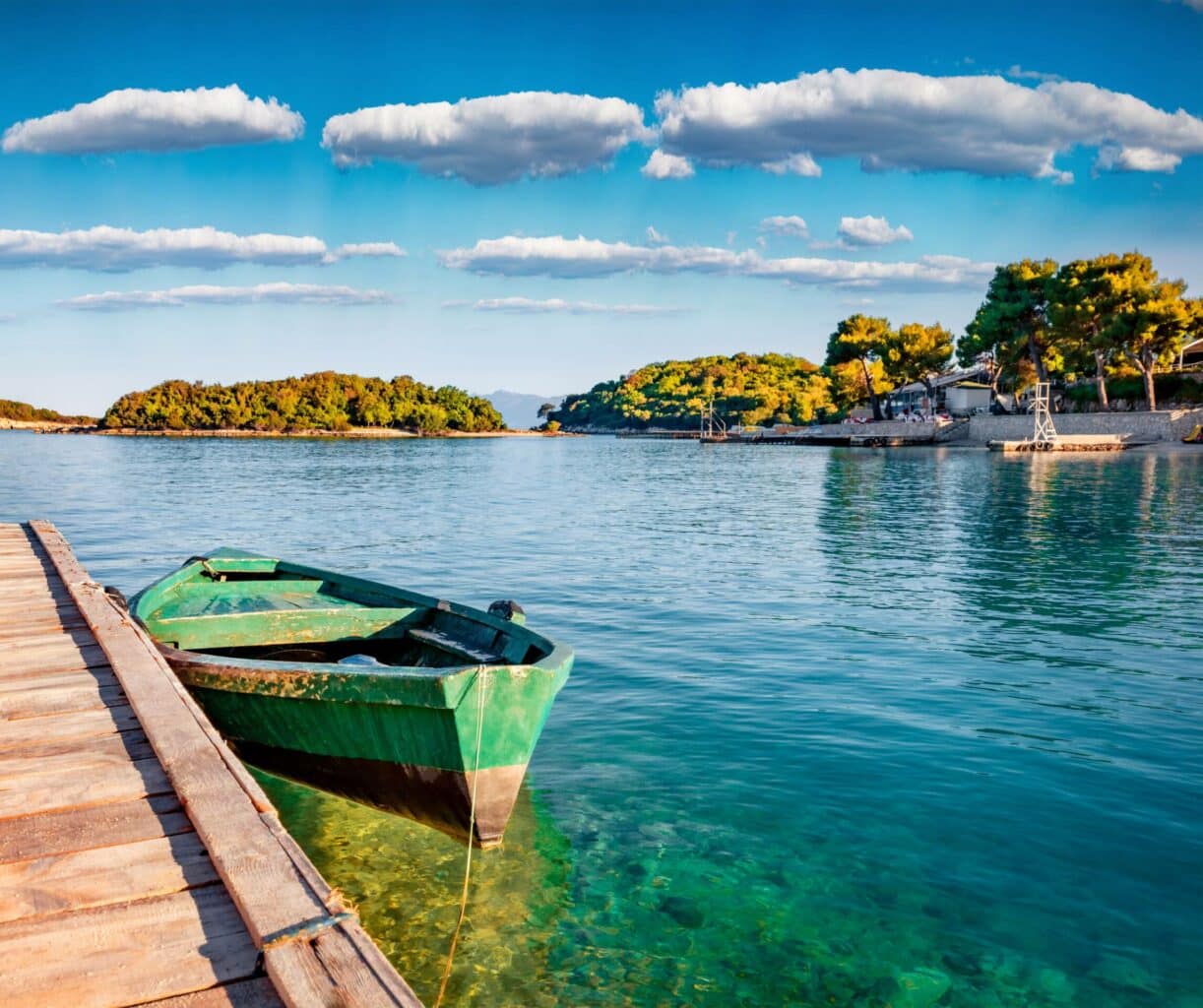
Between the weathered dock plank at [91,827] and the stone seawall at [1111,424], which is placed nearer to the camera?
the weathered dock plank at [91,827]

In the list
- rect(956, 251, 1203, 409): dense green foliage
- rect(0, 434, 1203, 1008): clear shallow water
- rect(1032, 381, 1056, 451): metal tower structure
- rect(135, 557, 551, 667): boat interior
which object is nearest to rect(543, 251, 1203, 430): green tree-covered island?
rect(956, 251, 1203, 409): dense green foliage

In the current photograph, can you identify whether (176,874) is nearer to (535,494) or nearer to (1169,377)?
(535,494)

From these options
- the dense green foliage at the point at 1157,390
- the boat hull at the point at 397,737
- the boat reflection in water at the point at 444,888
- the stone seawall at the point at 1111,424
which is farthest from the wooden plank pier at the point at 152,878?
the dense green foliage at the point at 1157,390

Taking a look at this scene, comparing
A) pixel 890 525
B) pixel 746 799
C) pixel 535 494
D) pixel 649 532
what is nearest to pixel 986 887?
pixel 746 799

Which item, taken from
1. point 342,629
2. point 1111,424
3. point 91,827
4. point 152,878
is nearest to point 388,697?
point 91,827

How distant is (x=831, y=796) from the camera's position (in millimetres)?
8133

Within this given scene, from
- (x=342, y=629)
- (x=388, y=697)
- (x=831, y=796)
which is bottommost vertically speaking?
(x=831, y=796)

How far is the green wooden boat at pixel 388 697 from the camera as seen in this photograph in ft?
20.0

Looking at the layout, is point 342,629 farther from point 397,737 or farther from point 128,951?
point 128,951

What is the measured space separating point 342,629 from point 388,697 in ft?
10.7

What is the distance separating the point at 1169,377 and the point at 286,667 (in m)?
89.2

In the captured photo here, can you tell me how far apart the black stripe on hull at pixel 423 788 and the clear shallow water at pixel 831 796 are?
406 millimetres

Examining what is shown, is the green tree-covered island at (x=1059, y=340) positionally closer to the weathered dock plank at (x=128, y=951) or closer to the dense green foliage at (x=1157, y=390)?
the dense green foliage at (x=1157, y=390)

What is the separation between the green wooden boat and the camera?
610 cm
